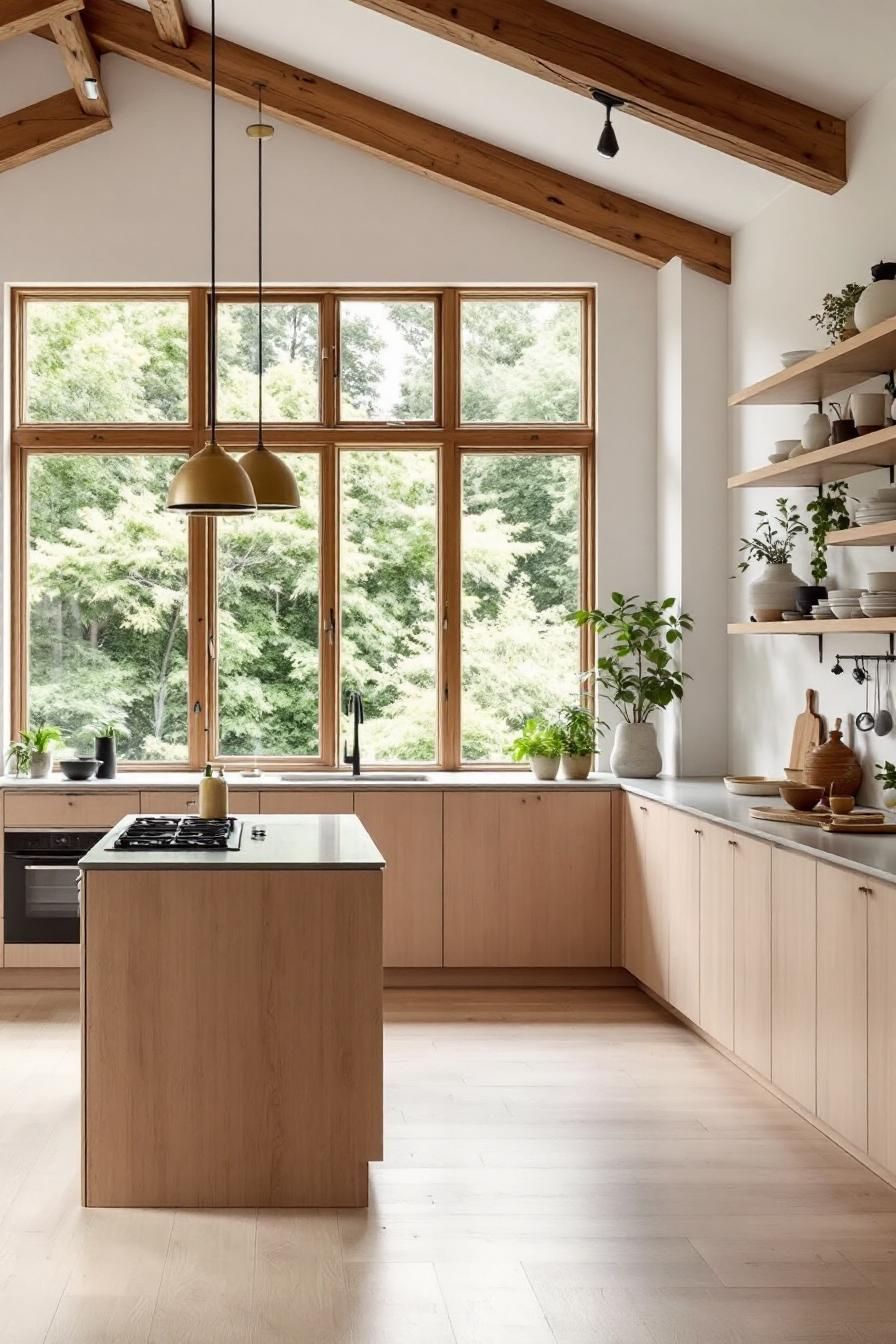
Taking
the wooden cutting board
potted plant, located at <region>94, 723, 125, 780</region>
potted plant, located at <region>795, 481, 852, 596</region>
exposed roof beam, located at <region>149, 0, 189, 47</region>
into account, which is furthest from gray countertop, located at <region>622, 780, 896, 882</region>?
exposed roof beam, located at <region>149, 0, 189, 47</region>

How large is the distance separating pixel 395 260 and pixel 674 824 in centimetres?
303

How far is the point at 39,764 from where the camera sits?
21.1ft

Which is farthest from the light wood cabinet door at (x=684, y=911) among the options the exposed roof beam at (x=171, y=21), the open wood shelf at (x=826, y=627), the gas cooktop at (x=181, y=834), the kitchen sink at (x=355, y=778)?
the exposed roof beam at (x=171, y=21)

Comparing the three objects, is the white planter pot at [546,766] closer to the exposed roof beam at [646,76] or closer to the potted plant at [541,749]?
the potted plant at [541,749]

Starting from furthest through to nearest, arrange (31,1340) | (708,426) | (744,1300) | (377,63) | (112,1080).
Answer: (708,426) < (377,63) < (112,1080) < (744,1300) < (31,1340)

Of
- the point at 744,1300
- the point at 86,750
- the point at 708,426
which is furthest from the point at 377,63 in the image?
the point at 744,1300

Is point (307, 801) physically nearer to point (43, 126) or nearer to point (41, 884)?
point (41, 884)

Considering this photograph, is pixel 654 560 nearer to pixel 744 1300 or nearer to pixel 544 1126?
pixel 544 1126

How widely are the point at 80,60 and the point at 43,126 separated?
0.50 meters

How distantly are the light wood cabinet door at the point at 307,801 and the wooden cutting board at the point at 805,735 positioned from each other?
1887mm

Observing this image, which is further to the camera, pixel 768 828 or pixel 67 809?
pixel 67 809

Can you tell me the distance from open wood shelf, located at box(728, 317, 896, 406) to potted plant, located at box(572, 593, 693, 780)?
1194 millimetres

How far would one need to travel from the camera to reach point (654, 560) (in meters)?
6.88

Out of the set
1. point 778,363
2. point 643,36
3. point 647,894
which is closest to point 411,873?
point 647,894
